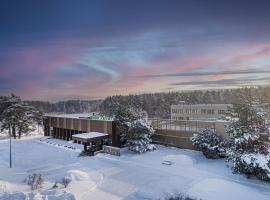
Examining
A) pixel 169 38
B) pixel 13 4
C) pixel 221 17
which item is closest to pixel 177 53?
pixel 169 38

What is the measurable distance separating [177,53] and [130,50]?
4.57 meters

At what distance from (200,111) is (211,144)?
27.3m

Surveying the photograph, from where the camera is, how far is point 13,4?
14.1 meters

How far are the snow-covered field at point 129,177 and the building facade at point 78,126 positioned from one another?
11.2 feet

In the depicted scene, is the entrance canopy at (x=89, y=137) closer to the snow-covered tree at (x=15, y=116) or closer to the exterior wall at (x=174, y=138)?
the exterior wall at (x=174, y=138)

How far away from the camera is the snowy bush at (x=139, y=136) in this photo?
981 inches

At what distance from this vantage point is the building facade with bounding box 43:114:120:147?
28.8m

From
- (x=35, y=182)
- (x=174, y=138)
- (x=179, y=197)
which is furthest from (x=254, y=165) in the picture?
(x=35, y=182)

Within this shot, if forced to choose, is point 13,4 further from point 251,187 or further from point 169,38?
point 251,187

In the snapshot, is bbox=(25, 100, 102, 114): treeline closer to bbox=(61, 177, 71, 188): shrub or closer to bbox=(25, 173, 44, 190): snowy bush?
bbox=(25, 173, 44, 190): snowy bush

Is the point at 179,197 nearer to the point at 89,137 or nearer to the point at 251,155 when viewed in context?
the point at 251,155

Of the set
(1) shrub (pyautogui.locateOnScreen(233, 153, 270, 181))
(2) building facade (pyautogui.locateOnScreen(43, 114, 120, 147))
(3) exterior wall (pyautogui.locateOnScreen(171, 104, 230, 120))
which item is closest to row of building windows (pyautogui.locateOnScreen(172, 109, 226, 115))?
(3) exterior wall (pyautogui.locateOnScreen(171, 104, 230, 120))

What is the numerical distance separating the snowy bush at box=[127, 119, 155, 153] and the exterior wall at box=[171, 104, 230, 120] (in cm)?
2214

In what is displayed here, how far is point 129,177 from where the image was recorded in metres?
18.4
